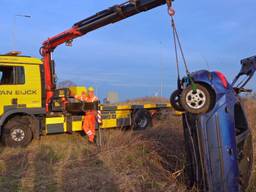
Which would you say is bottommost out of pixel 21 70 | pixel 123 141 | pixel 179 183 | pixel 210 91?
pixel 179 183

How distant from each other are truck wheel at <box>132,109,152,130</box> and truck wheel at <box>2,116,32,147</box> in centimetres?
440

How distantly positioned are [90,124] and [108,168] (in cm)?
517

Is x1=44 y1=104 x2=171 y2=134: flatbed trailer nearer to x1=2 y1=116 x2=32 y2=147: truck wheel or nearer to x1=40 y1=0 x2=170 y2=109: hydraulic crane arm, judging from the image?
x1=2 y1=116 x2=32 y2=147: truck wheel

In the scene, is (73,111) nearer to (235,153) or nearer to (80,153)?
(80,153)

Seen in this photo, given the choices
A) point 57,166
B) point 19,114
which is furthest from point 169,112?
point 57,166

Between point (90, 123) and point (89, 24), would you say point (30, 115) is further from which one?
point (89, 24)

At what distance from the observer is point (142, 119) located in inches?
604

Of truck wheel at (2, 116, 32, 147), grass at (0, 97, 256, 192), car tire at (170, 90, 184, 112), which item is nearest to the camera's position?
car tire at (170, 90, 184, 112)

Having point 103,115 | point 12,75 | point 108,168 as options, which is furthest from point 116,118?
point 108,168

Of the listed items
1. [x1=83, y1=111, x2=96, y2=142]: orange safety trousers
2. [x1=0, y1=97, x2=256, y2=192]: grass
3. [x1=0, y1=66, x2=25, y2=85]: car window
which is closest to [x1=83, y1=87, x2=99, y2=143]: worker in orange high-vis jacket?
[x1=83, y1=111, x2=96, y2=142]: orange safety trousers

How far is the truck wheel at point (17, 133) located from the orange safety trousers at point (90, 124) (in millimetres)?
1709

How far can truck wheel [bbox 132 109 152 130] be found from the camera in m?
14.9

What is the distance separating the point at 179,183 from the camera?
557 centimetres

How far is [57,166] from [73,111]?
5817 mm
